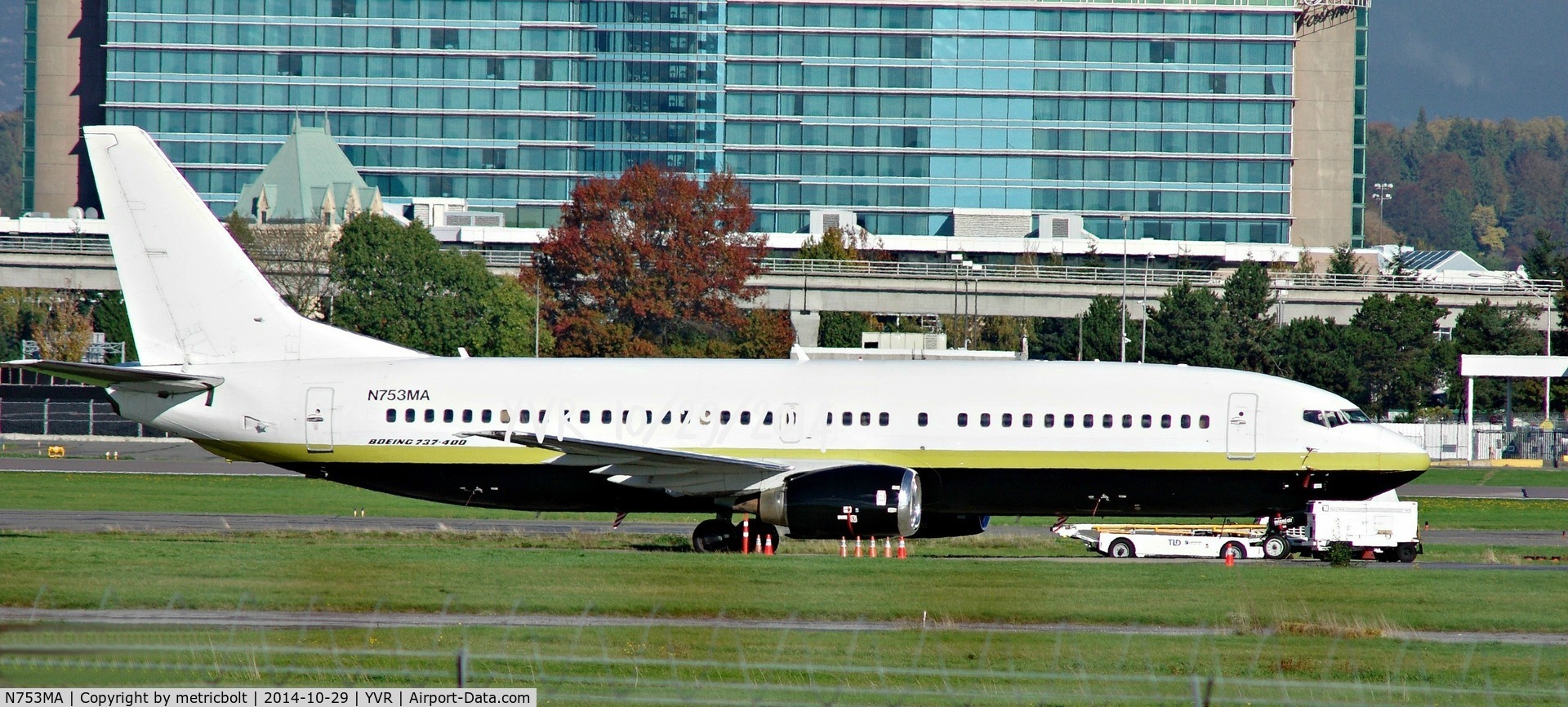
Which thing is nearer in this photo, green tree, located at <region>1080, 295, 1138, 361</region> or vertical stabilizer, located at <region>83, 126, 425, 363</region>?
vertical stabilizer, located at <region>83, 126, 425, 363</region>

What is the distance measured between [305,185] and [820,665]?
15251 centimetres

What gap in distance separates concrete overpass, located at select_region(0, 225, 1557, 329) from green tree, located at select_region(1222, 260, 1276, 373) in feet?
13.9

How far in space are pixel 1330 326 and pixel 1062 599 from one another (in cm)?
7869

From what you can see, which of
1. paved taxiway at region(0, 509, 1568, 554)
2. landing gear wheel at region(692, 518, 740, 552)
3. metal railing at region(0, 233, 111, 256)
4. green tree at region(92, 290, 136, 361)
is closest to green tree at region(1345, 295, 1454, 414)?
paved taxiway at region(0, 509, 1568, 554)

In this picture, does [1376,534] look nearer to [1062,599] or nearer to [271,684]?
[1062,599]

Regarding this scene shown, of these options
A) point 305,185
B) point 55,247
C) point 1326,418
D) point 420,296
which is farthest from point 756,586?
point 305,185

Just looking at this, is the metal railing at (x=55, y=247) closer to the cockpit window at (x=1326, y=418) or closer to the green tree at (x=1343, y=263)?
the cockpit window at (x=1326, y=418)

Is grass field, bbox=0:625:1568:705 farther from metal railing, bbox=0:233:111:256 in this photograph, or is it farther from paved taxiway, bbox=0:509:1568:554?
metal railing, bbox=0:233:111:256

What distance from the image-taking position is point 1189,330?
9575cm

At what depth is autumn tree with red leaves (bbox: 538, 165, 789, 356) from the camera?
95.6 metres

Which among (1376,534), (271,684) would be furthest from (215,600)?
(1376,534)

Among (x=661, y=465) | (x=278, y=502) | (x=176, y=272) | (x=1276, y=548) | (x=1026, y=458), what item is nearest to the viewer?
(x=661, y=465)

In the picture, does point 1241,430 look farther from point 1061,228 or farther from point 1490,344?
point 1061,228

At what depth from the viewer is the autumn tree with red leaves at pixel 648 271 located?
95.6 metres
